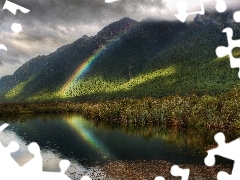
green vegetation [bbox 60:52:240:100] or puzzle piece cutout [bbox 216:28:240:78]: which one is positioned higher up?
green vegetation [bbox 60:52:240:100]

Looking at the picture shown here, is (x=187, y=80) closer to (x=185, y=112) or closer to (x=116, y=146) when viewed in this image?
(x=185, y=112)

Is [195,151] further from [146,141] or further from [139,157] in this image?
[146,141]

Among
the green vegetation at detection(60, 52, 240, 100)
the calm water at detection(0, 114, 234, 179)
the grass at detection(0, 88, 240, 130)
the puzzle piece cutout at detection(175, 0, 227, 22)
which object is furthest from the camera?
the green vegetation at detection(60, 52, 240, 100)

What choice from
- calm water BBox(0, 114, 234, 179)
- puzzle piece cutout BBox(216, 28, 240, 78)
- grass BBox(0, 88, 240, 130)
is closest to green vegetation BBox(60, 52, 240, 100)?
grass BBox(0, 88, 240, 130)

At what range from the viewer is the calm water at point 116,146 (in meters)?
30.4

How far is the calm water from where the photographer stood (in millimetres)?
30406

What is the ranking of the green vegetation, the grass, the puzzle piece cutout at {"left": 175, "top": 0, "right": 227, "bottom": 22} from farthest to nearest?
the green vegetation
the grass
the puzzle piece cutout at {"left": 175, "top": 0, "right": 227, "bottom": 22}

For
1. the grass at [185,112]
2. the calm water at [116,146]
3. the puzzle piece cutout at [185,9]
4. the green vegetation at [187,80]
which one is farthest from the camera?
the green vegetation at [187,80]

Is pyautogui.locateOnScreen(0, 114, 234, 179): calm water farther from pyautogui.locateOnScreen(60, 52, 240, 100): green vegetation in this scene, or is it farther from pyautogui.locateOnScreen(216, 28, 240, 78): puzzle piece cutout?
pyautogui.locateOnScreen(60, 52, 240, 100): green vegetation

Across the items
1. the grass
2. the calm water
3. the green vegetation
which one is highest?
the green vegetation

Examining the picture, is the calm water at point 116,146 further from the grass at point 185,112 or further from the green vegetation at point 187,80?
the green vegetation at point 187,80

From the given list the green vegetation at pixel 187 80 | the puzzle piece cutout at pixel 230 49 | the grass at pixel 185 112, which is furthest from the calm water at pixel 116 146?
the green vegetation at pixel 187 80

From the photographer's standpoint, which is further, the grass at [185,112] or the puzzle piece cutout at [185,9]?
the grass at [185,112]

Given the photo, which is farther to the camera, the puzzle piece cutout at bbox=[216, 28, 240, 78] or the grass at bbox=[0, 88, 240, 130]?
the grass at bbox=[0, 88, 240, 130]
